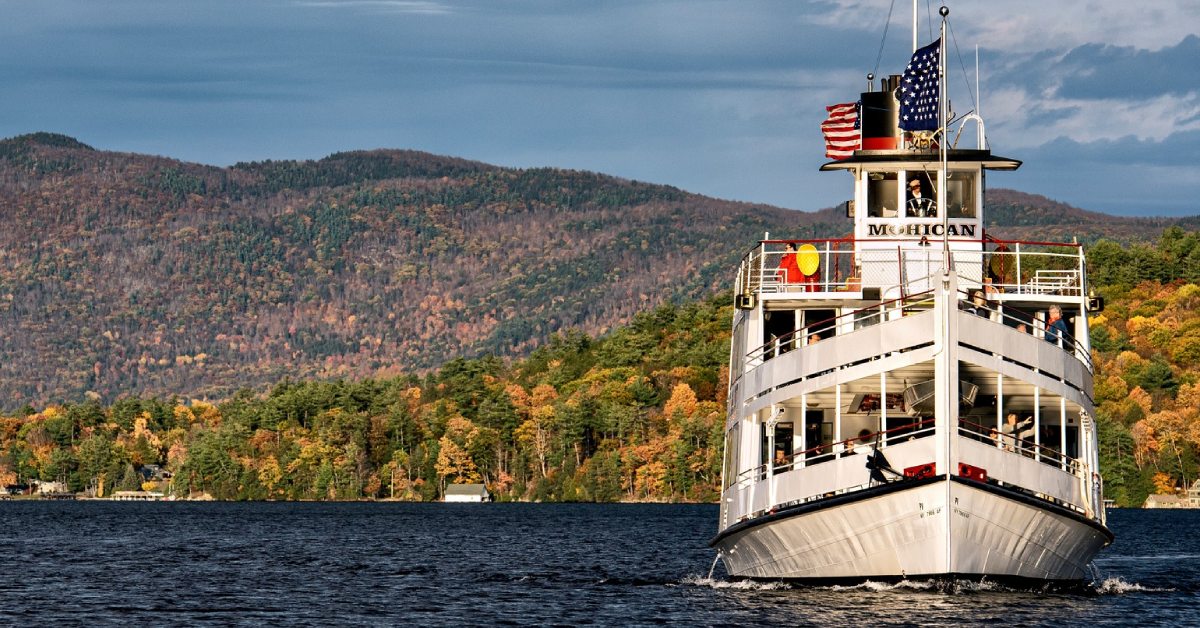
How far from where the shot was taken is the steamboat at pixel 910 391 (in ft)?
121

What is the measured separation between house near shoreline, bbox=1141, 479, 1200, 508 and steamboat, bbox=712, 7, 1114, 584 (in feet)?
382

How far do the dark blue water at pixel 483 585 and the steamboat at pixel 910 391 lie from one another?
37.1 inches

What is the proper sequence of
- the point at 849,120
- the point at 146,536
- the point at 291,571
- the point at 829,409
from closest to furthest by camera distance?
1. the point at 829,409
2. the point at 849,120
3. the point at 291,571
4. the point at 146,536

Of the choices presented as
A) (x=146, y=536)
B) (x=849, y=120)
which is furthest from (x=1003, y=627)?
(x=146, y=536)

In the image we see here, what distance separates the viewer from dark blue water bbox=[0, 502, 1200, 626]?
3881 centimetres

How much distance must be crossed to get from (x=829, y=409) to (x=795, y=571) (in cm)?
418

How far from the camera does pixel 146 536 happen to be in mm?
100625

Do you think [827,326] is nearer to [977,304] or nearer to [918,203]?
[977,304]

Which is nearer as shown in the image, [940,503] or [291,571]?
[940,503]

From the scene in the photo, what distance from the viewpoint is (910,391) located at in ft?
125

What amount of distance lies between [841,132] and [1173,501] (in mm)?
120570

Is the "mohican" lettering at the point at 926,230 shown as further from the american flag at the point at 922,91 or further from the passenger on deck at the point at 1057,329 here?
the passenger on deck at the point at 1057,329

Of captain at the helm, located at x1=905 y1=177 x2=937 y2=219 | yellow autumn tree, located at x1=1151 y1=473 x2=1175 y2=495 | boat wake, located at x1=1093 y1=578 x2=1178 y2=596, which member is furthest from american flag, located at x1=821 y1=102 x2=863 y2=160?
yellow autumn tree, located at x1=1151 y1=473 x2=1175 y2=495

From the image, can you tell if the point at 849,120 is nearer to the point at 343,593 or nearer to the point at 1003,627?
the point at 1003,627
